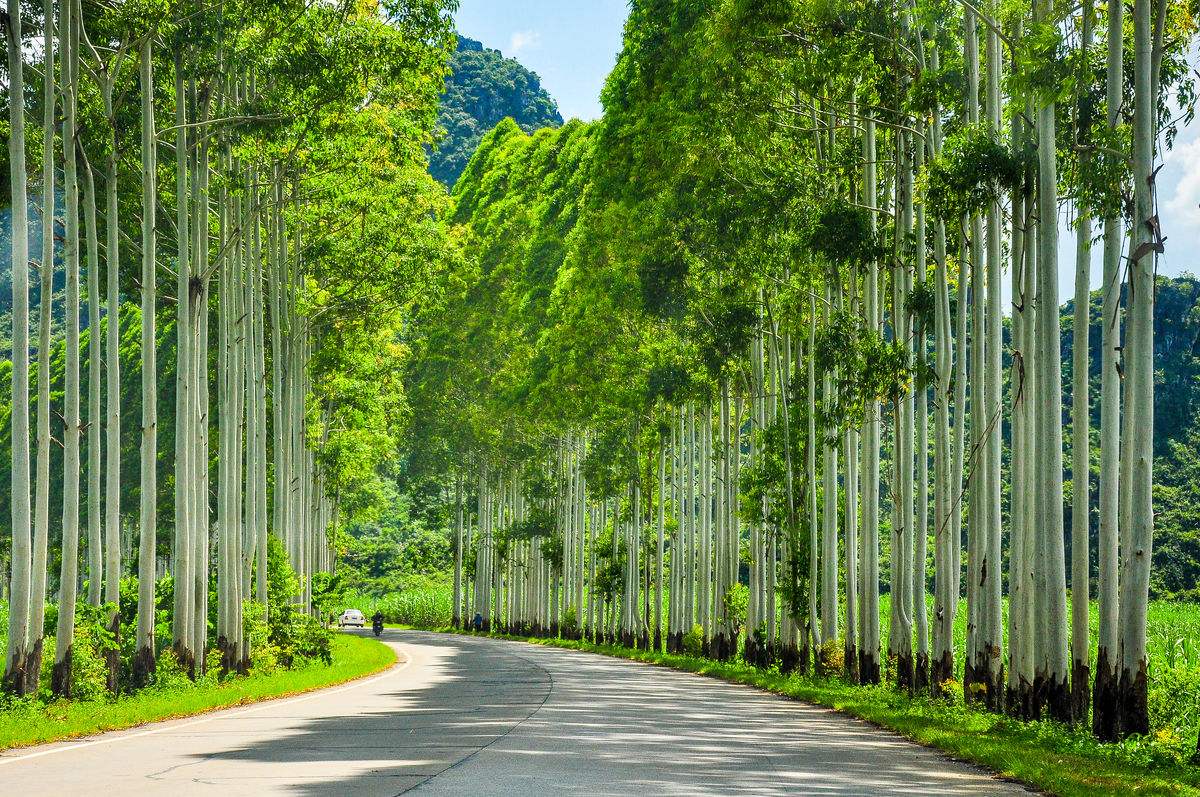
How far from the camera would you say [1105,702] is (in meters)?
14.0

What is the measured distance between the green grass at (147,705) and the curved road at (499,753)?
494 mm

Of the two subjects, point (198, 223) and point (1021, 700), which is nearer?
point (1021, 700)

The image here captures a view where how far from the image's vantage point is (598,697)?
21.5m

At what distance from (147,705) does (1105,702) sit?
11.9 metres

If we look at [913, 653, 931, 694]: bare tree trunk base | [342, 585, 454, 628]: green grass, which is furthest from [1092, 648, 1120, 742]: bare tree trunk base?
[342, 585, 454, 628]: green grass

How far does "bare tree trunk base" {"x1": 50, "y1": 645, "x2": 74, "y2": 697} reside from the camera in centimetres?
1831

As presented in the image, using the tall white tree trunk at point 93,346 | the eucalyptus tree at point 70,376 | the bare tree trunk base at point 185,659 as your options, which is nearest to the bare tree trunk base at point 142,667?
the bare tree trunk base at point 185,659

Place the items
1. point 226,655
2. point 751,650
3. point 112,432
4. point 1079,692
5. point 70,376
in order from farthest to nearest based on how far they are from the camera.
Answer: point 751,650 < point 226,655 < point 112,432 < point 70,376 < point 1079,692

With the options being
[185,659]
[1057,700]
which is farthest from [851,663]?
[185,659]

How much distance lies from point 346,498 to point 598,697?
166ft

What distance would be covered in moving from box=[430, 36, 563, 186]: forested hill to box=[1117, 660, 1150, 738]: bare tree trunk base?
12459 cm

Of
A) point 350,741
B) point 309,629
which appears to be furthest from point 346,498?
point 350,741

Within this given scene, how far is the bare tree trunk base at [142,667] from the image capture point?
21.2 meters

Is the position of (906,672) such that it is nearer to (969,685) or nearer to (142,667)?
(969,685)
